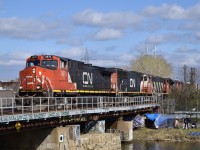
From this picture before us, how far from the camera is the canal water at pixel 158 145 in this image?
125 feet

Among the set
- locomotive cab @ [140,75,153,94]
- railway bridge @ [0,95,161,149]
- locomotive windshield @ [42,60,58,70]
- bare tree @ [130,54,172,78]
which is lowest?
railway bridge @ [0,95,161,149]

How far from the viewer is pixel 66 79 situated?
3200 cm

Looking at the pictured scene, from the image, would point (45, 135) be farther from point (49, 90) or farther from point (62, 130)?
point (49, 90)

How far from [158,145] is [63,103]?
56.2ft

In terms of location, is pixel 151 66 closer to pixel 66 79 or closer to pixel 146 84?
pixel 146 84

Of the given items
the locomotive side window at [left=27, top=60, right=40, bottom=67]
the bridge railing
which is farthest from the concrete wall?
the locomotive side window at [left=27, top=60, right=40, bottom=67]

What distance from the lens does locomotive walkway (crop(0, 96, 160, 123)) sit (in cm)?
2086

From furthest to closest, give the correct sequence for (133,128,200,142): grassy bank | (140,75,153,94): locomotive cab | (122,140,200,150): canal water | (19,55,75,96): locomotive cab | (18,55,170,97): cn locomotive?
1. (140,75,153,94): locomotive cab
2. (133,128,200,142): grassy bank
3. (122,140,200,150): canal water
4. (18,55,170,97): cn locomotive
5. (19,55,75,96): locomotive cab

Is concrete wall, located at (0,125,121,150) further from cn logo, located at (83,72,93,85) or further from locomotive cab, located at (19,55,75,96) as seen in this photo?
cn logo, located at (83,72,93,85)

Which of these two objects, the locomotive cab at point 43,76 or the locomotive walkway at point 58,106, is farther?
the locomotive cab at point 43,76

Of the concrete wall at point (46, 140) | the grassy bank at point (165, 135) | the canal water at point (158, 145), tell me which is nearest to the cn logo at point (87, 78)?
the canal water at point (158, 145)

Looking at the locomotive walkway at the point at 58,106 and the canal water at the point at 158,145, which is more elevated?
the locomotive walkway at the point at 58,106

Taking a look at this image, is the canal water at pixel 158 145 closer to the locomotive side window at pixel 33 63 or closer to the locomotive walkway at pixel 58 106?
the locomotive walkway at pixel 58 106

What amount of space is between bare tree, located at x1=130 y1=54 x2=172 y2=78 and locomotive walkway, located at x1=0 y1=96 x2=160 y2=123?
56950mm
